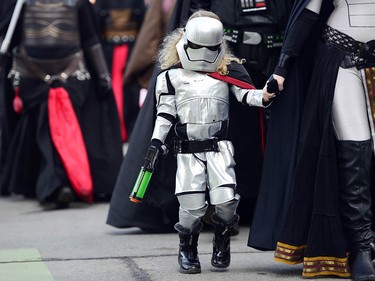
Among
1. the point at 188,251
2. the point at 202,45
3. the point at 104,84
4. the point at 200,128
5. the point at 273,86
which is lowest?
the point at 188,251

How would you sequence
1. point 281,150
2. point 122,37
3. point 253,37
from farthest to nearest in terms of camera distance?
1. point 122,37
2. point 253,37
3. point 281,150

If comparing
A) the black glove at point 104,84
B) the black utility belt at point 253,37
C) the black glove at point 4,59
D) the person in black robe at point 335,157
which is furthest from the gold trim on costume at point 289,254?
the black glove at point 4,59

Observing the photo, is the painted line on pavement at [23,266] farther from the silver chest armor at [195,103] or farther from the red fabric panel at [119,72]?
the red fabric panel at [119,72]

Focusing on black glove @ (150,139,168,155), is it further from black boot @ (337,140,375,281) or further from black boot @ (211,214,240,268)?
black boot @ (337,140,375,281)

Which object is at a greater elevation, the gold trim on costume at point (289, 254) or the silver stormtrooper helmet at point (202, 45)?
the silver stormtrooper helmet at point (202, 45)

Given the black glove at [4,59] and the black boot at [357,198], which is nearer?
the black boot at [357,198]

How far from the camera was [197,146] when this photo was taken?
6379mm

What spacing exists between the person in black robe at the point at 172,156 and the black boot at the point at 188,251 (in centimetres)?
52

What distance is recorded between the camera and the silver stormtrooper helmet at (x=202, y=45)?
6.32m

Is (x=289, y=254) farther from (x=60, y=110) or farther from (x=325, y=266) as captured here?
(x=60, y=110)

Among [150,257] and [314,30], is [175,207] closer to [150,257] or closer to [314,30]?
[150,257]

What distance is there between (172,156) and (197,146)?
1.61ft

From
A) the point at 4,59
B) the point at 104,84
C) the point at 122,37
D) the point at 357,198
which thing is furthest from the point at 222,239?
the point at 122,37

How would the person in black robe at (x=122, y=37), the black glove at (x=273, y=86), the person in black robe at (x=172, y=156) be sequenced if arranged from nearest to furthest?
the black glove at (x=273, y=86) < the person in black robe at (x=172, y=156) < the person in black robe at (x=122, y=37)
